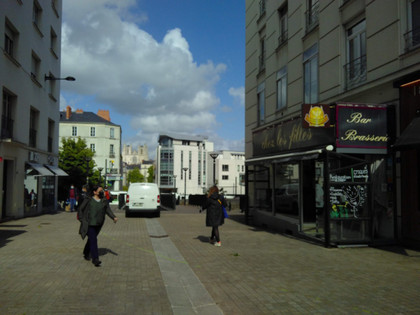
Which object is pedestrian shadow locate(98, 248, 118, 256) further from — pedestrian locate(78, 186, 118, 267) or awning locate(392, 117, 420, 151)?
awning locate(392, 117, 420, 151)

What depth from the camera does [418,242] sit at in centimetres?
900

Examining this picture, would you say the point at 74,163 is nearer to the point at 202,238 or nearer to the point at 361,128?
the point at 202,238

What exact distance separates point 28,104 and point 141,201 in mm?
7542

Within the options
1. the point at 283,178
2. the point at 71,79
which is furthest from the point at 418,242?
the point at 71,79

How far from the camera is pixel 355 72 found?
37.5ft

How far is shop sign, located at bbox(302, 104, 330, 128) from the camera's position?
9.64 m

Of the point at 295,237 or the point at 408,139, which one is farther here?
the point at 295,237

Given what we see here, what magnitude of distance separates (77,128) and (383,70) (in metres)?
68.1

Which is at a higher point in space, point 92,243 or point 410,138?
point 410,138

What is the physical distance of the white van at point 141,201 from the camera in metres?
19.7

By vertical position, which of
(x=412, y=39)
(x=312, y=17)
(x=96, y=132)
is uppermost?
(x=96, y=132)

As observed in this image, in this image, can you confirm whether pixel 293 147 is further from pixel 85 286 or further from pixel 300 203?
pixel 85 286

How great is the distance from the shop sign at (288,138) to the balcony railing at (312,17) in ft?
13.0

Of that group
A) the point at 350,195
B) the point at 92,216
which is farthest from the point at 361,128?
the point at 92,216
